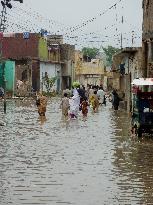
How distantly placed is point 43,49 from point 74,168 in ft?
215

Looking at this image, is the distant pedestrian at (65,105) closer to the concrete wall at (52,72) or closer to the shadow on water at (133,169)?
the shadow on water at (133,169)

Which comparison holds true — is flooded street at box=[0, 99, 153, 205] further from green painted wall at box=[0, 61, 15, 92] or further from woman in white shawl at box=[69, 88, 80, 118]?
green painted wall at box=[0, 61, 15, 92]

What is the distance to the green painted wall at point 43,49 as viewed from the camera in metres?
75.7

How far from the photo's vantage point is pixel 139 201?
9.86m

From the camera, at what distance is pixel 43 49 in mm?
78312

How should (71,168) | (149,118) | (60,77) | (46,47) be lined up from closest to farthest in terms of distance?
1. (71,168)
2. (149,118)
3. (46,47)
4. (60,77)

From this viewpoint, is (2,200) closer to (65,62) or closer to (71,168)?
(71,168)

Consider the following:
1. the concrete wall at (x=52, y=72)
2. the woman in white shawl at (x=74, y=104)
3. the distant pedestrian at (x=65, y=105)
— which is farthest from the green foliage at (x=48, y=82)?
the woman in white shawl at (x=74, y=104)

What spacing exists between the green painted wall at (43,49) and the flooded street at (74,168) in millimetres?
53398

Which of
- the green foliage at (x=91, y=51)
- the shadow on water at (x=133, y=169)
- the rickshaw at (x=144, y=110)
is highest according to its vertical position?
the green foliage at (x=91, y=51)

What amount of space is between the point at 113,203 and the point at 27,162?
4.97 meters

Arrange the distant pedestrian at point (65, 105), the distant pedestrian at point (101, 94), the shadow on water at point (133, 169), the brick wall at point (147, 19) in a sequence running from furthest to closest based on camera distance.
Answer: the distant pedestrian at point (101, 94), the brick wall at point (147, 19), the distant pedestrian at point (65, 105), the shadow on water at point (133, 169)

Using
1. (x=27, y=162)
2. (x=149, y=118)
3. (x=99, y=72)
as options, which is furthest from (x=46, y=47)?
(x=27, y=162)

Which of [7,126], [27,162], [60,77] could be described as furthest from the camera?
[60,77]
